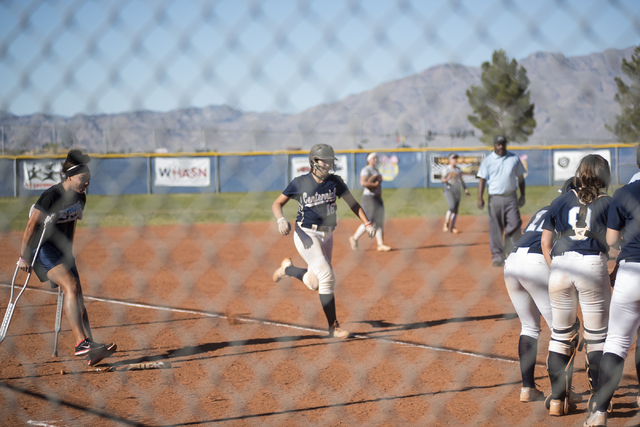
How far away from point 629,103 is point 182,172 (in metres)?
23.5

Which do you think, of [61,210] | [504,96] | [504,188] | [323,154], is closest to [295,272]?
[323,154]

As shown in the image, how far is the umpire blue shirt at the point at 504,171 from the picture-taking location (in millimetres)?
7832

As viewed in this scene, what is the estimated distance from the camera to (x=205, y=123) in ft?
7.66

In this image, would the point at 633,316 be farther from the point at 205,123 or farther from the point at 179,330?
the point at 179,330

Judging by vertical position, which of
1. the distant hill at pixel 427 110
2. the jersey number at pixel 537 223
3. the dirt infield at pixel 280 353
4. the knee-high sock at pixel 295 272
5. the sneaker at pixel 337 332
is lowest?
the dirt infield at pixel 280 353

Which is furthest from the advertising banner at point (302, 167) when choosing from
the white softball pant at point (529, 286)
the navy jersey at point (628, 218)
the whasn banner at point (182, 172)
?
the navy jersey at point (628, 218)

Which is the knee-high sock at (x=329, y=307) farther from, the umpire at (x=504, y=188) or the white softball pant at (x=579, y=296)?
the umpire at (x=504, y=188)

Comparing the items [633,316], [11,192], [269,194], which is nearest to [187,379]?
[633,316]

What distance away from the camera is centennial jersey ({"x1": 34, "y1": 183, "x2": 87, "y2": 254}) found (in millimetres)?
4355

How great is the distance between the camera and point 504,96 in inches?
94.0

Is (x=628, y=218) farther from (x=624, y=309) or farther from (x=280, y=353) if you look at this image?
(x=280, y=353)

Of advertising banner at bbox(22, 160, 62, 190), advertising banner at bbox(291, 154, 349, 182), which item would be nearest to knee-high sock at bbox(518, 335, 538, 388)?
advertising banner at bbox(291, 154, 349, 182)

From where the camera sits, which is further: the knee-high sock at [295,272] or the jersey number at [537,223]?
the knee-high sock at [295,272]

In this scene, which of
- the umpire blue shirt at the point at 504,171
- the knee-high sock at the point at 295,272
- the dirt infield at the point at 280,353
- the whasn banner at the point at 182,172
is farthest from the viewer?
the whasn banner at the point at 182,172
